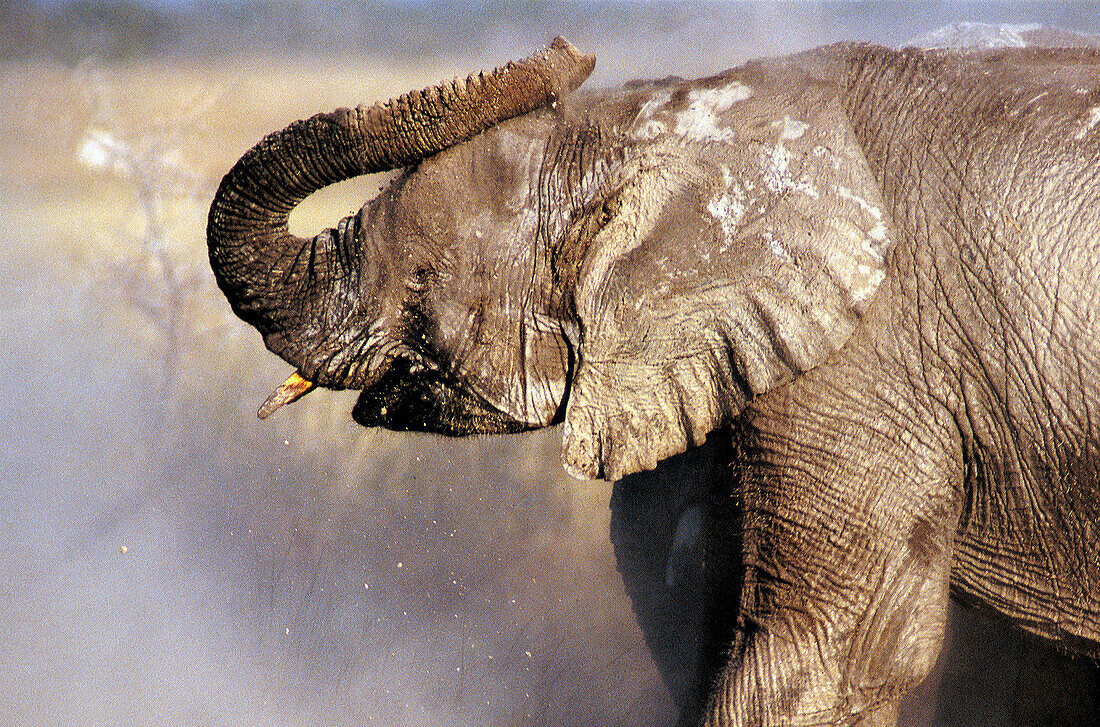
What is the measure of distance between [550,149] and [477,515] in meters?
2.23

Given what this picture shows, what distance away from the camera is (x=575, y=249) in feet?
5.62

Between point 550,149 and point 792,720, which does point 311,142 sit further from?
point 792,720

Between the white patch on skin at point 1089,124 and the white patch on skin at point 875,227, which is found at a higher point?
the white patch on skin at point 1089,124

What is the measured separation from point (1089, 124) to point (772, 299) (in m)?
0.77

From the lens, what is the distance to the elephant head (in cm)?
164

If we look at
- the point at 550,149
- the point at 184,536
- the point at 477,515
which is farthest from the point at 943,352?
the point at 184,536

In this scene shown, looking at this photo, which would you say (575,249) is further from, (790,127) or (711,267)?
(790,127)

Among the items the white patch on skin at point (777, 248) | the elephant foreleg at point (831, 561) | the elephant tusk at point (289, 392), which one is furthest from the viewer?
the elephant tusk at point (289, 392)

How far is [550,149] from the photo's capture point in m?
1.77

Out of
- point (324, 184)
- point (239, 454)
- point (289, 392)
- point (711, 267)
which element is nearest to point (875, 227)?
point (711, 267)

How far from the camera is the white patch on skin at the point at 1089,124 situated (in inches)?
67.8

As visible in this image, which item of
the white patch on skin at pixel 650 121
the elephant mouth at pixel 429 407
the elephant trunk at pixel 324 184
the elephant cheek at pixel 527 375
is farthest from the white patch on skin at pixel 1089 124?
the elephant mouth at pixel 429 407

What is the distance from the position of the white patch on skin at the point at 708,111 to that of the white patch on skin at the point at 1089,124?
680mm

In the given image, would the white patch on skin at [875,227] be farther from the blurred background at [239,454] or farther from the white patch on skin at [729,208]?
the blurred background at [239,454]
